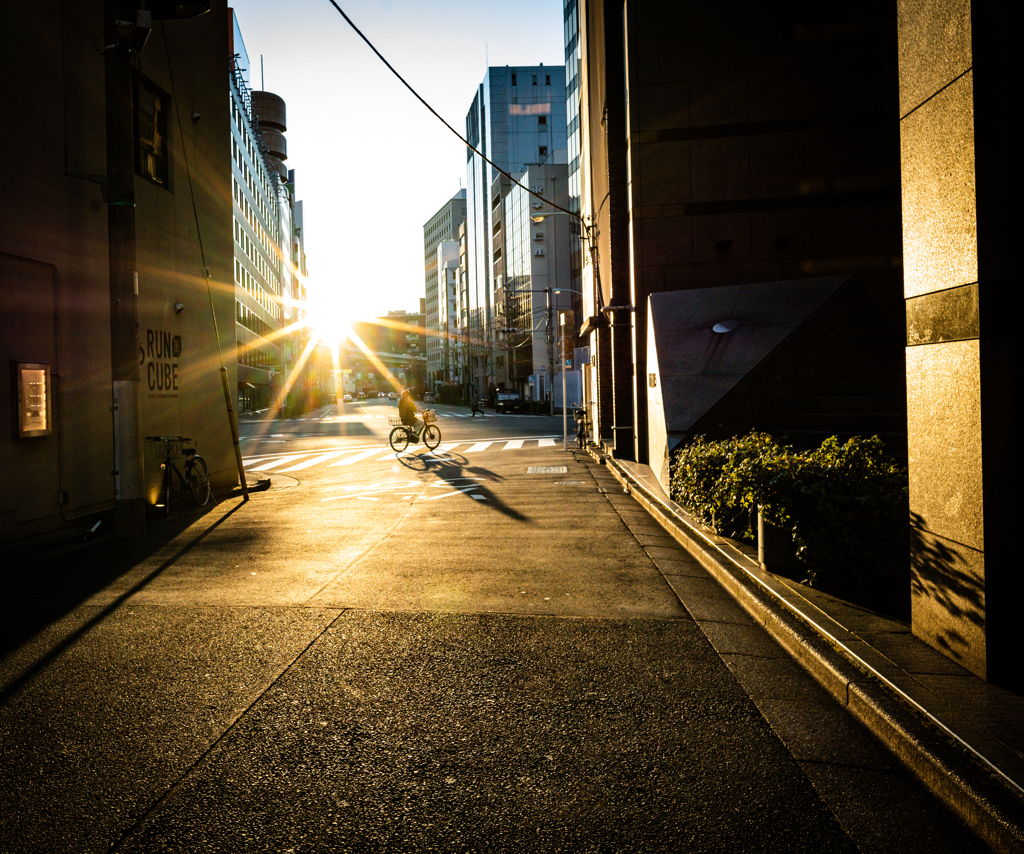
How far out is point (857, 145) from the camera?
1577cm

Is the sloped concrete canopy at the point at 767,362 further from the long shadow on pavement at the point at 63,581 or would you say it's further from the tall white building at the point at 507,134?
the tall white building at the point at 507,134

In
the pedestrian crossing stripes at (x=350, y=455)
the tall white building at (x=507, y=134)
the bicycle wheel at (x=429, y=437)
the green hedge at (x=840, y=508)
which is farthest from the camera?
the tall white building at (x=507, y=134)

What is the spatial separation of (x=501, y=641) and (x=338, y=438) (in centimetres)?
2637

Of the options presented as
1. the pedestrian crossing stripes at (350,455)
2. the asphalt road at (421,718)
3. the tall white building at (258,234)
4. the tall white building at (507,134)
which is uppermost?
the tall white building at (507,134)

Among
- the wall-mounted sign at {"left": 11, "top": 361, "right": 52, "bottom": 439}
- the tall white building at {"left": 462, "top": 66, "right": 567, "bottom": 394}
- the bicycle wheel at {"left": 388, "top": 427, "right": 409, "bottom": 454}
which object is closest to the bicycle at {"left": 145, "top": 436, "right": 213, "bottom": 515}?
the wall-mounted sign at {"left": 11, "top": 361, "right": 52, "bottom": 439}

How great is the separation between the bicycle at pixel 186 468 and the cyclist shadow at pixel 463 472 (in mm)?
4364

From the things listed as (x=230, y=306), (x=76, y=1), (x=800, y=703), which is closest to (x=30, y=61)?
(x=76, y=1)

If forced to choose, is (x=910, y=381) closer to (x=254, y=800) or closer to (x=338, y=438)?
(x=254, y=800)

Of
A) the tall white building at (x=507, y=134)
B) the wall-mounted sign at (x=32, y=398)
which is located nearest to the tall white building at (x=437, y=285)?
the tall white building at (x=507, y=134)

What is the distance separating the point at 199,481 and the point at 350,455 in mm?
9819

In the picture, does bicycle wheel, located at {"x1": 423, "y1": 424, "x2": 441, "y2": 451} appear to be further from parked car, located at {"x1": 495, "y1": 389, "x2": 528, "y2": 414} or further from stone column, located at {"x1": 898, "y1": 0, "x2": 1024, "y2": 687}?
parked car, located at {"x1": 495, "y1": 389, "x2": 528, "y2": 414}

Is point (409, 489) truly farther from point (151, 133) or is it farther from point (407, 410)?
point (407, 410)

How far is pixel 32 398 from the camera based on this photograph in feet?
30.8

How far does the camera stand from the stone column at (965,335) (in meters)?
3.79
